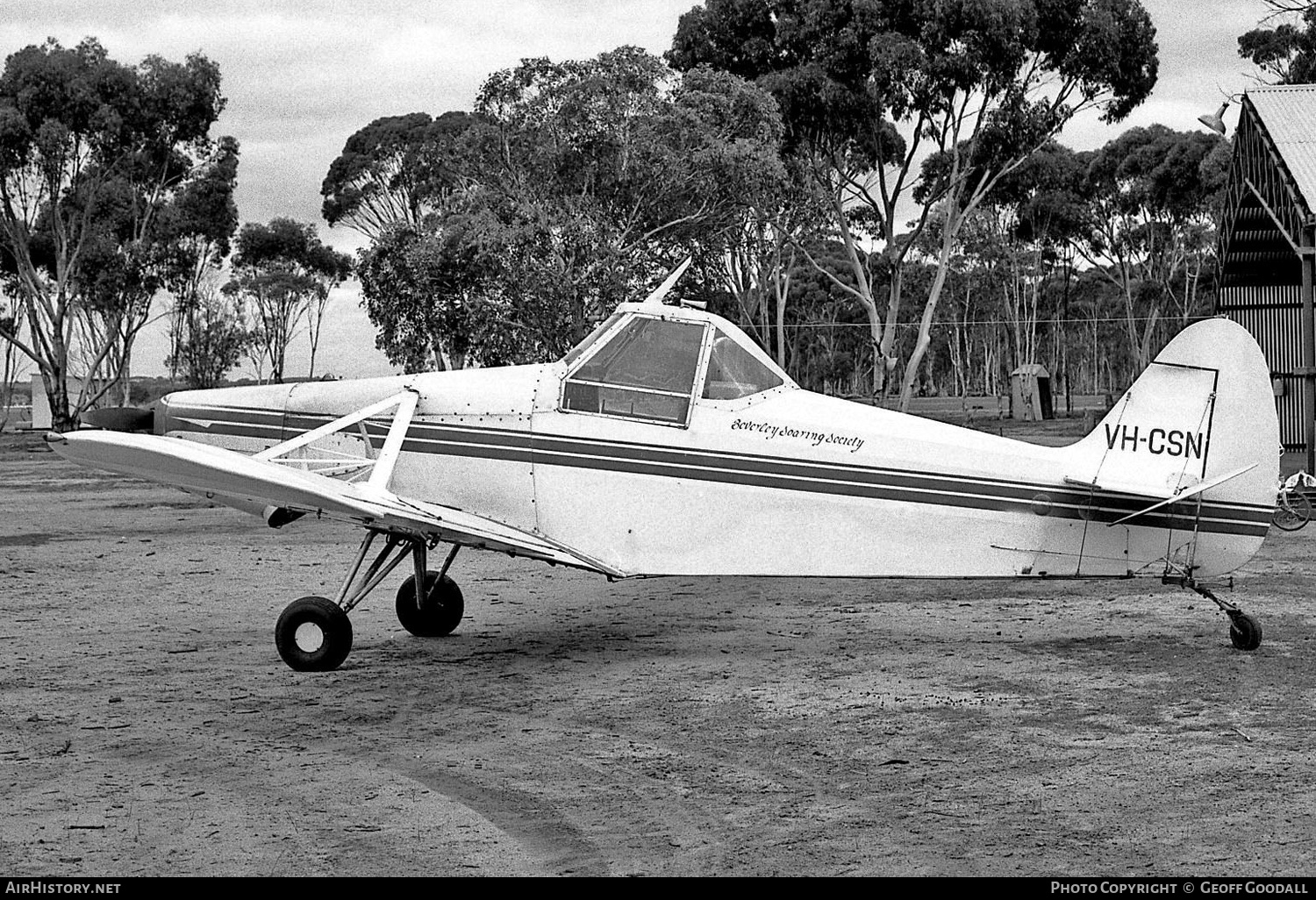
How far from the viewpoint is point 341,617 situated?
8.81 meters

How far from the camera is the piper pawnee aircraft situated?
8812 millimetres

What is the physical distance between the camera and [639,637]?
10.4 metres

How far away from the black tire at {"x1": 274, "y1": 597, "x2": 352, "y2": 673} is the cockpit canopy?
205 cm

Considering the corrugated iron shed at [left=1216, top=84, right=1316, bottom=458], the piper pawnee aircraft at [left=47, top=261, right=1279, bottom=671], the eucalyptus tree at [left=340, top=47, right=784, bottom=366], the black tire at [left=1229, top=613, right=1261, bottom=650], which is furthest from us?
the eucalyptus tree at [left=340, top=47, right=784, bottom=366]

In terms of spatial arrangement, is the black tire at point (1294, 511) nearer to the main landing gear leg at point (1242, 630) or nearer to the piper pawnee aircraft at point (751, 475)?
the main landing gear leg at point (1242, 630)

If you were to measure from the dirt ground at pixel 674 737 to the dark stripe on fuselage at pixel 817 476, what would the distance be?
97 centimetres

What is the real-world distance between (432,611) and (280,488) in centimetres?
243

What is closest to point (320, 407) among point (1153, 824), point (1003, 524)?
point (1003, 524)

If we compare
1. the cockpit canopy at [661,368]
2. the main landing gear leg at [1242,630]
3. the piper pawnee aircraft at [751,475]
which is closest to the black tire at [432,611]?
the piper pawnee aircraft at [751,475]

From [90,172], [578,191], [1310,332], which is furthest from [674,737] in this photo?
[90,172]

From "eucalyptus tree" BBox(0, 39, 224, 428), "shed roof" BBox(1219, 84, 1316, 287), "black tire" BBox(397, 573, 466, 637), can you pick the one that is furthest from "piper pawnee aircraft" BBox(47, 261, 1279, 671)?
"eucalyptus tree" BBox(0, 39, 224, 428)

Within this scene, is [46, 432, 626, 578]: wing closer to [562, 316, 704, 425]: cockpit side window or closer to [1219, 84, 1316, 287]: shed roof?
[562, 316, 704, 425]: cockpit side window

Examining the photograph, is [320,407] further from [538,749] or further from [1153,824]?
[1153,824]

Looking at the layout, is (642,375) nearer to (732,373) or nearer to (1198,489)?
(732,373)
